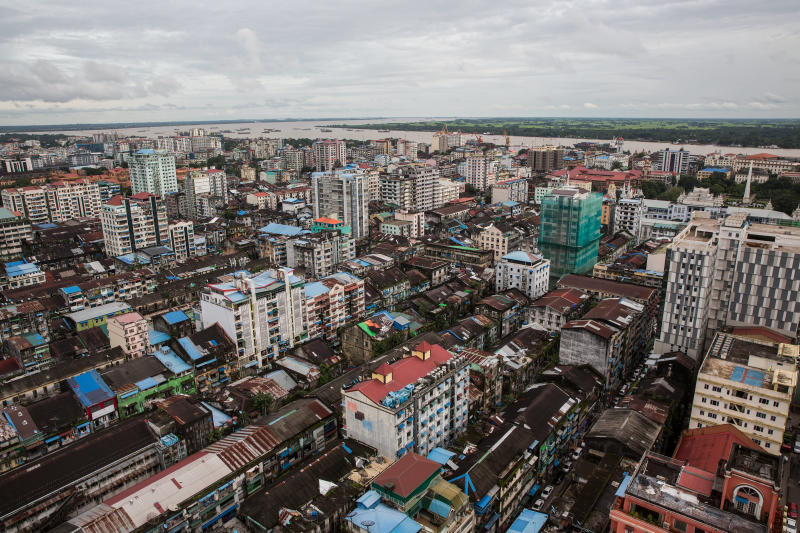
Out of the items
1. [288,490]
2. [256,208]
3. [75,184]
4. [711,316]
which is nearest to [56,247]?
[75,184]

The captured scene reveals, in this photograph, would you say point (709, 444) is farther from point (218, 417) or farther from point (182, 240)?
point (182, 240)

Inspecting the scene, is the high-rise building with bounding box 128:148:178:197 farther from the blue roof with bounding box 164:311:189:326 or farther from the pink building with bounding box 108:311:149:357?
the pink building with bounding box 108:311:149:357

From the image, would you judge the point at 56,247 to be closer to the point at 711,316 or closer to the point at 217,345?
the point at 217,345

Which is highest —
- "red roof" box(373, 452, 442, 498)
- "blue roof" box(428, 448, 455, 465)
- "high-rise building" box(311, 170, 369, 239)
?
"high-rise building" box(311, 170, 369, 239)

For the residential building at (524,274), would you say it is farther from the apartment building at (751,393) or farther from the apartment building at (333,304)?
the apartment building at (751,393)

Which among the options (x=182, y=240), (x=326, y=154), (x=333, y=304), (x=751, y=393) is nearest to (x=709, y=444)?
(x=751, y=393)

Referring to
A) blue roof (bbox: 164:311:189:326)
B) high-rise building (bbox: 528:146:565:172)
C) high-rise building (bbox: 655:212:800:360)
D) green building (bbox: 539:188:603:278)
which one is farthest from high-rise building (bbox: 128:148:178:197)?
high-rise building (bbox: 528:146:565:172)
